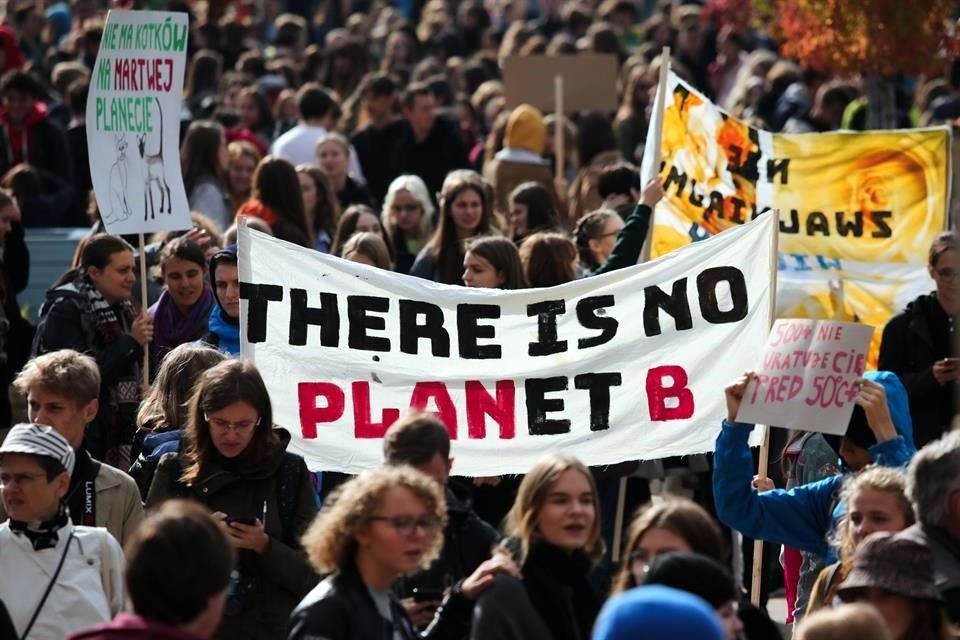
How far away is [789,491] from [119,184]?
4.10m

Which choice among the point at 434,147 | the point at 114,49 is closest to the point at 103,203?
the point at 114,49

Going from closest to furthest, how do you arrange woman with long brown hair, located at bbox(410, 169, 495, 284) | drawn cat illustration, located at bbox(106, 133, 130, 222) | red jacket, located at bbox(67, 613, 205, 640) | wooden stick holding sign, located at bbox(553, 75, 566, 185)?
red jacket, located at bbox(67, 613, 205, 640) → drawn cat illustration, located at bbox(106, 133, 130, 222) → woman with long brown hair, located at bbox(410, 169, 495, 284) → wooden stick holding sign, located at bbox(553, 75, 566, 185)

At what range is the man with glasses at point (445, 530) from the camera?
623cm

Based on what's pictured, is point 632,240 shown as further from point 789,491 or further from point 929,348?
point 789,491

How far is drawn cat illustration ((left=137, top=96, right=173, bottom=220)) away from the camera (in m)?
9.80

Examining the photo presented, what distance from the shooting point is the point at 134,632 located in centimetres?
467

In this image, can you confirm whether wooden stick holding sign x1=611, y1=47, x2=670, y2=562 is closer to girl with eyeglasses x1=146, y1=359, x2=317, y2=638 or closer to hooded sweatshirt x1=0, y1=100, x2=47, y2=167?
girl with eyeglasses x1=146, y1=359, x2=317, y2=638

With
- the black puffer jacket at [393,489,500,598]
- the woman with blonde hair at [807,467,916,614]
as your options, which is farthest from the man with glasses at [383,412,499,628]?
the woman with blonde hair at [807,467,916,614]

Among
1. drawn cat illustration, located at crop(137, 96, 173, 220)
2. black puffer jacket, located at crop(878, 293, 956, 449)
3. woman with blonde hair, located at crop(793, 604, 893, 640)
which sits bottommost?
black puffer jacket, located at crop(878, 293, 956, 449)

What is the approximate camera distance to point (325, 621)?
18.0 ft

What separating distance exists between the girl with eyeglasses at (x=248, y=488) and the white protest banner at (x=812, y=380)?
4.95 feet

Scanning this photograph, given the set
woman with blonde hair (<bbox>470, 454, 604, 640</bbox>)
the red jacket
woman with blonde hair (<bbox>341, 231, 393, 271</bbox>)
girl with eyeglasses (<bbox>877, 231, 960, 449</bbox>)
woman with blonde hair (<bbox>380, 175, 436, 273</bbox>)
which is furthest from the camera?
woman with blonde hair (<bbox>380, 175, 436, 273</bbox>)

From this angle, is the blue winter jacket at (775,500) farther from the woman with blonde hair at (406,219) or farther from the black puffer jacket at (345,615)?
the woman with blonde hair at (406,219)

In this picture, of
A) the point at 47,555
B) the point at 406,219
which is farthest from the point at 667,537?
the point at 406,219
